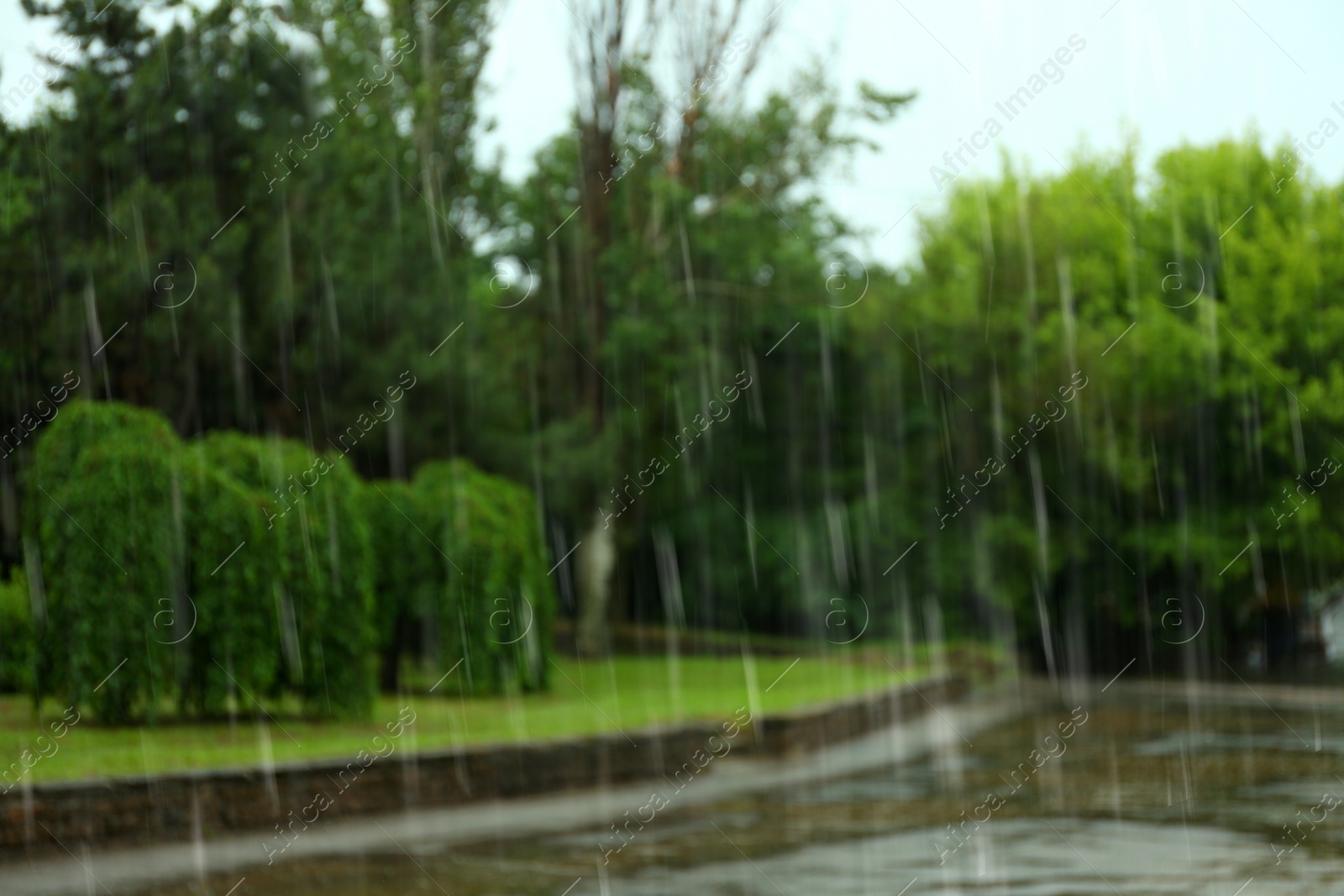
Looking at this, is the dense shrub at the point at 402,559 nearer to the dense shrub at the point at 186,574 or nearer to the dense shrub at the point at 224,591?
the dense shrub at the point at 186,574

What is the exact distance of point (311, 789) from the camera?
31.8ft

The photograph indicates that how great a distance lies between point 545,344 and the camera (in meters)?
29.0

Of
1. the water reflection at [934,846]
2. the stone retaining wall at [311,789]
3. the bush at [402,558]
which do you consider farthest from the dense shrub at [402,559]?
the water reflection at [934,846]

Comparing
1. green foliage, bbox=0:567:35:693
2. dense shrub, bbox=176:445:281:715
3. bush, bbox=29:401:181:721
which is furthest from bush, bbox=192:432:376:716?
green foliage, bbox=0:567:35:693

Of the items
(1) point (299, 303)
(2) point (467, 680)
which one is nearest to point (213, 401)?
(1) point (299, 303)

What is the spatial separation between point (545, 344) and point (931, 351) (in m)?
10.5

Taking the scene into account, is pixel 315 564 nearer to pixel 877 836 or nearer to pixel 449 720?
pixel 449 720

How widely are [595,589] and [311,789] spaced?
59.6 feet

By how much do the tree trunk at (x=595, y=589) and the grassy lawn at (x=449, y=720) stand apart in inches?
19.3

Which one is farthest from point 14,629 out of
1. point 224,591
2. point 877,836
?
point 877,836

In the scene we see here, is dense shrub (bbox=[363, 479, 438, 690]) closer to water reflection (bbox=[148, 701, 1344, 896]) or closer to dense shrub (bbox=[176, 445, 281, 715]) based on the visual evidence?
dense shrub (bbox=[176, 445, 281, 715])

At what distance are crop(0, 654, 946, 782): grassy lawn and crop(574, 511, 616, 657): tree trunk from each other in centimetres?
49

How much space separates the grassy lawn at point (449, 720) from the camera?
10.4 m

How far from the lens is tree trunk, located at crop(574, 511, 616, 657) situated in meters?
27.8
